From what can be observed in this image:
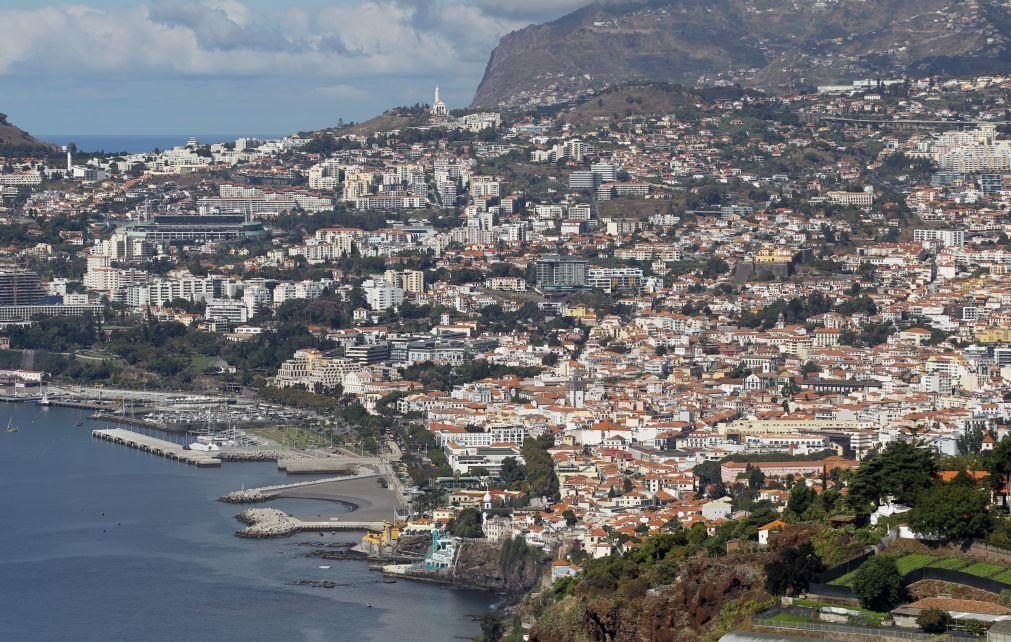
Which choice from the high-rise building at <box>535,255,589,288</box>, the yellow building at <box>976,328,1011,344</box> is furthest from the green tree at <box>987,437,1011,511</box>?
the high-rise building at <box>535,255,589,288</box>

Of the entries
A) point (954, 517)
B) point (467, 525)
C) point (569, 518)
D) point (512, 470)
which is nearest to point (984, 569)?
point (954, 517)

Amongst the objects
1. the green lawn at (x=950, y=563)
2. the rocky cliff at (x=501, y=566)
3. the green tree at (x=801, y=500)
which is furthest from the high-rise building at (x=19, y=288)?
the green lawn at (x=950, y=563)

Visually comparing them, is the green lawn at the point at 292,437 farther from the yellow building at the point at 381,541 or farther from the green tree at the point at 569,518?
the green tree at the point at 569,518

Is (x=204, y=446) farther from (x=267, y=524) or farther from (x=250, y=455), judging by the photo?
(x=267, y=524)

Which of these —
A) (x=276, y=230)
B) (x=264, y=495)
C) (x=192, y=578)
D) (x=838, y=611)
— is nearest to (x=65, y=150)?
(x=276, y=230)

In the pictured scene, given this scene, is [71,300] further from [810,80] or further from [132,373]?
[810,80]
